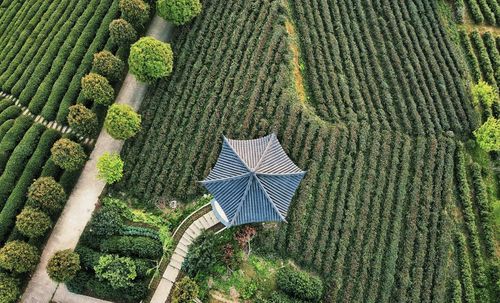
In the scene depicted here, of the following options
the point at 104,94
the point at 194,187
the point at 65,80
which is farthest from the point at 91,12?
the point at 194,187

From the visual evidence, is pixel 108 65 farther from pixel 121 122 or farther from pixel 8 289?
pixel 8 289

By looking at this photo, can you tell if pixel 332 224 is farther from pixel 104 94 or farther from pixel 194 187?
pixel 104 94

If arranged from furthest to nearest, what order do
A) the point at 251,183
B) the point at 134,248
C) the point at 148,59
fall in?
the point at 148,59, the point at 134,248, the point at 251,183

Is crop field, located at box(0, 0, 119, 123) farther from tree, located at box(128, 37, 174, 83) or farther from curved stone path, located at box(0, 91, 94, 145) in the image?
tree, located at box(128, 37, 174, 83)

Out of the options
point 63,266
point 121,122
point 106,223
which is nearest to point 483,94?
point 121,122

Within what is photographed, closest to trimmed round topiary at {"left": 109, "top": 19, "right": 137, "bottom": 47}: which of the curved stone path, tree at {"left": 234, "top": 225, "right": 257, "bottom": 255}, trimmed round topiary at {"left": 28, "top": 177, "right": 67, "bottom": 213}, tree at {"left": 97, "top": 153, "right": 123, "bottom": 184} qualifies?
the curved stone path
